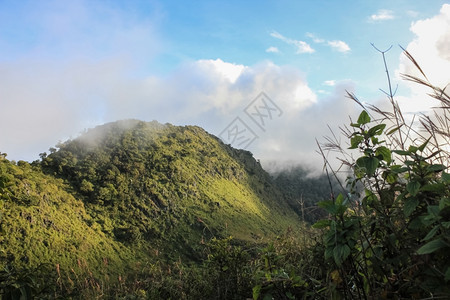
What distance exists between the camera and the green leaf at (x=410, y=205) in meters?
1.27

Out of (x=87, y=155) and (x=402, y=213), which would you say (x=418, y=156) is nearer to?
(x=402, y=213)

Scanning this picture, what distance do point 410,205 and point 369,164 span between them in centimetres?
24

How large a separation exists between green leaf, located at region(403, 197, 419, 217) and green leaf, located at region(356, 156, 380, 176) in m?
0.19

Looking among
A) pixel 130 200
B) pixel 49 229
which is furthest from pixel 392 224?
pixel 130 200

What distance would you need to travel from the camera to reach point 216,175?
7412cm

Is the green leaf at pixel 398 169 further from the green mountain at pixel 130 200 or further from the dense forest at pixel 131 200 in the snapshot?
the green mountain at pixel 130 200

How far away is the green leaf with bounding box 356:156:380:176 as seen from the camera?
1.42 metres

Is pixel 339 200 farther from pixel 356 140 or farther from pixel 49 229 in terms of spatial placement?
pixel 49 229

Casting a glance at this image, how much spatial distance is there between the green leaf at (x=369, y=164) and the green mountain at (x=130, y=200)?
3330cm

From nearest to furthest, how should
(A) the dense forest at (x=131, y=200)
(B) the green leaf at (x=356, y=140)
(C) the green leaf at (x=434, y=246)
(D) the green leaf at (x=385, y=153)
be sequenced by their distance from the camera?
(C) the green leaf at (x=434, y=246) → (D) the green leaf at (x=385, y=153) → (B) the green leaf at (x=356, y=140) → (A) the dense forest at (x=131, y=200)

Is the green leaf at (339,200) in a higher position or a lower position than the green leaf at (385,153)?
lower

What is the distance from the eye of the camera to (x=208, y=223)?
164ft

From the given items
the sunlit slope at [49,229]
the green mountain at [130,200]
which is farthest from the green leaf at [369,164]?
the sunlit slope at [49,229]

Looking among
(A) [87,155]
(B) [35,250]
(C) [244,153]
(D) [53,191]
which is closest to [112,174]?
(A) [87,155]
